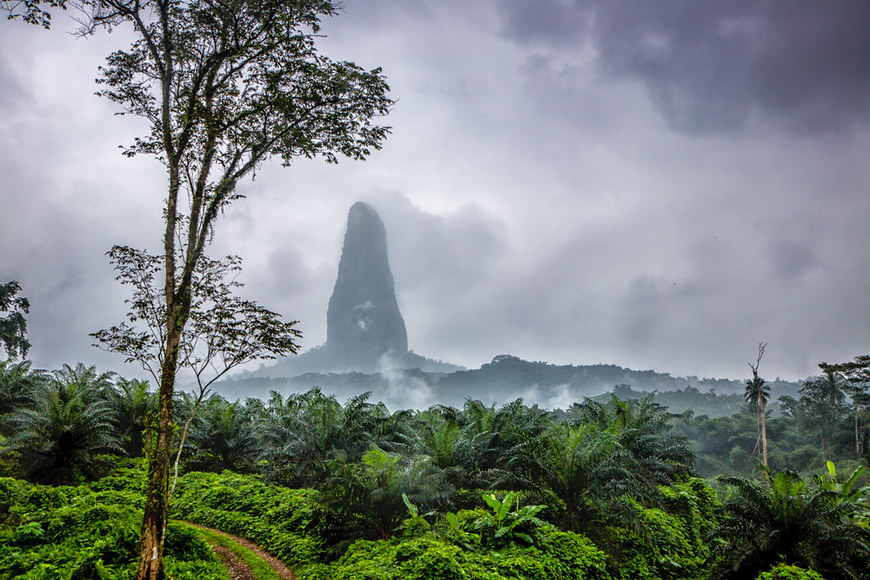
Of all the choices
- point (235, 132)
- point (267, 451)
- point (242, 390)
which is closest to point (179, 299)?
point (235, 132)

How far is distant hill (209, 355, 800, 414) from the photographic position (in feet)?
381

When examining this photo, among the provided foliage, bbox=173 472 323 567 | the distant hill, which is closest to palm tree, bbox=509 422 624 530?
foliage, bbox=173 472 323 567

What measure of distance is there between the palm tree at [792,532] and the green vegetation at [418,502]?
0.03 meters

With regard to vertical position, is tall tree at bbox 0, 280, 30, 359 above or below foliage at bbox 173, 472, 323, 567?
above

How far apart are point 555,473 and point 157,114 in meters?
9.52

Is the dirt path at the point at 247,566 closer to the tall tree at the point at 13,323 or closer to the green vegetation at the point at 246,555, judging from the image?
the green vegetation at the point at 246,555

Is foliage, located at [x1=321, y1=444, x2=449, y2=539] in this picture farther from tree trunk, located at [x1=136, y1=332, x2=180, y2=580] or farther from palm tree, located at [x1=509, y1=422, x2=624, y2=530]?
tree trunk, located at [x1=136, y1=332, x2=180, y2=580]

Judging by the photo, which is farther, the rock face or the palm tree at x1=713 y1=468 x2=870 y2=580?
the rock face

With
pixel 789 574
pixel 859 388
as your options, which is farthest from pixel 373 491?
pixel 859 388

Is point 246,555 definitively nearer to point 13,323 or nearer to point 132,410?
point 132,410

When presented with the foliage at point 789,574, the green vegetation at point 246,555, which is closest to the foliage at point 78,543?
the green vegetation at point 246,555

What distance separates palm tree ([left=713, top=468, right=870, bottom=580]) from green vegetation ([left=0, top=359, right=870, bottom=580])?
0.03 m

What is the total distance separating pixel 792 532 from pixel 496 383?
121 meters

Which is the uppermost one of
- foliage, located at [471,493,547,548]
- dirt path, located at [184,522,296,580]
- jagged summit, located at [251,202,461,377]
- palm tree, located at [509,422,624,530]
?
jagged summit, located at [251,202,461,377]
